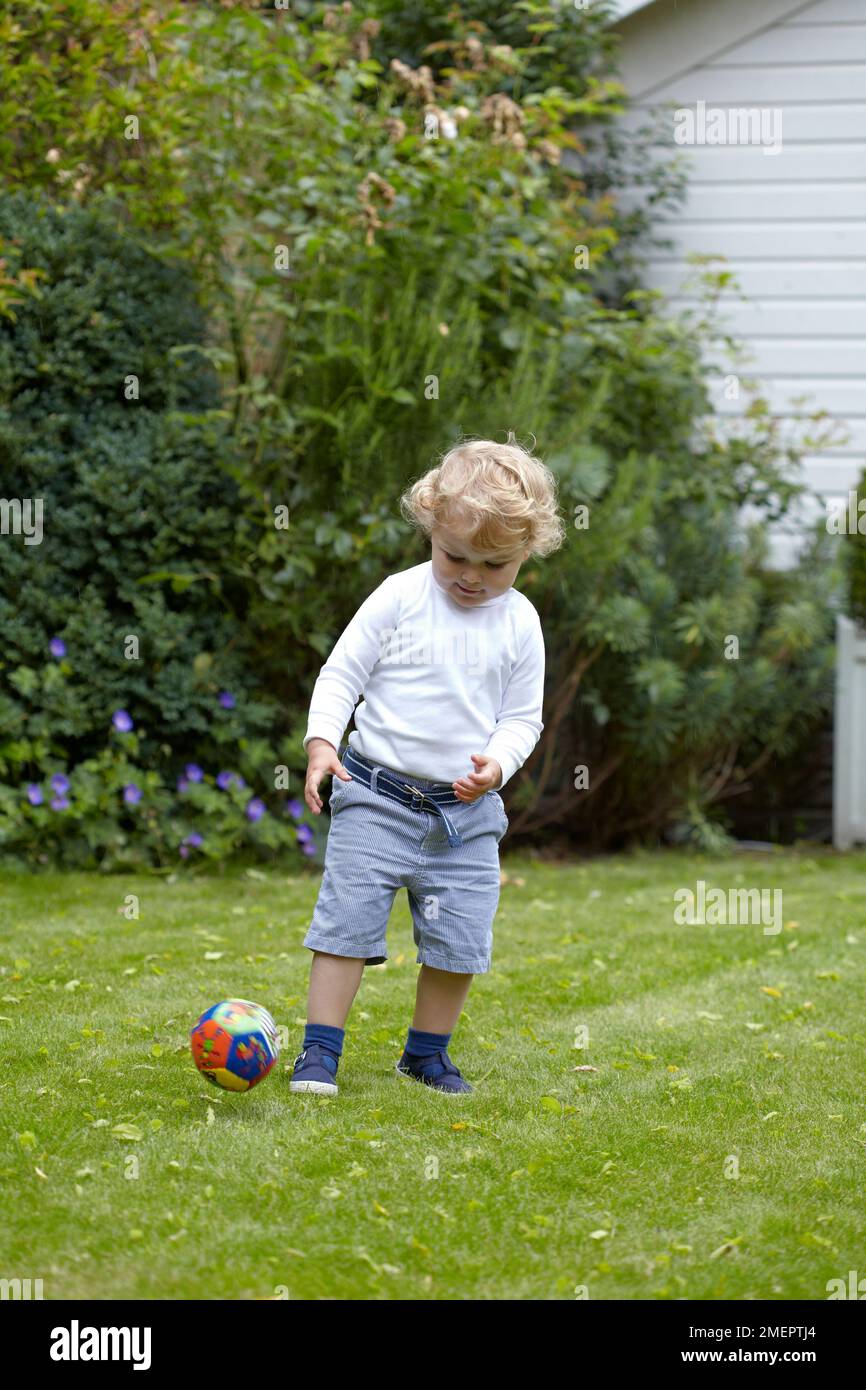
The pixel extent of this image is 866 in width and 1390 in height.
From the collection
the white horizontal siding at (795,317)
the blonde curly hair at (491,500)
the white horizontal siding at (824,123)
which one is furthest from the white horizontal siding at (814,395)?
the blonde curly hair at (491,500)

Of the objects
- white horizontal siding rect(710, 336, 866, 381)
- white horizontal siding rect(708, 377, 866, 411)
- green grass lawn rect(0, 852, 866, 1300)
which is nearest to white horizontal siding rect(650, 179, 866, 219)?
white horizontal siding rect(710, 336, 866, 381)

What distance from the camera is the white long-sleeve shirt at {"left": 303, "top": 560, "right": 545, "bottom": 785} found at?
3146 millimetres

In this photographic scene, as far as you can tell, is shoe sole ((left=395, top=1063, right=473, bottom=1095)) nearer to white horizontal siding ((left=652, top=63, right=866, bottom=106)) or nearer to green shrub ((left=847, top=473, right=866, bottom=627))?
green shrub ((left=847, top=473, right=866, bottom=627))

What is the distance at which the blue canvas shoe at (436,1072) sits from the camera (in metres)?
3.16

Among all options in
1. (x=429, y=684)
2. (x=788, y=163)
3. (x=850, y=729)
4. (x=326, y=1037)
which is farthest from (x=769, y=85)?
(x=326, y=1037)

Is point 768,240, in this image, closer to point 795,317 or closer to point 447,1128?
point 795,317

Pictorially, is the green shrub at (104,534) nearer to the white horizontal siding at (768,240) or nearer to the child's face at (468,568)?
the child's face at (468,568)

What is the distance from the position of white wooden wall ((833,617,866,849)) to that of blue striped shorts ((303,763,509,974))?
4.64m

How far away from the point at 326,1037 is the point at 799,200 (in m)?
6.54

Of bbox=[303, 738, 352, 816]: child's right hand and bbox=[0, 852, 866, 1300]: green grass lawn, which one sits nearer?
bbox=[0, 852, 866, 1300]: green grass lawn

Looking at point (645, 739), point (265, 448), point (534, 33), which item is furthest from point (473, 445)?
point (534, 33)

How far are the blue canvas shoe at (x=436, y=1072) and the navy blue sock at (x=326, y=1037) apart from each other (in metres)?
0.21

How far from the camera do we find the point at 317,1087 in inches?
119

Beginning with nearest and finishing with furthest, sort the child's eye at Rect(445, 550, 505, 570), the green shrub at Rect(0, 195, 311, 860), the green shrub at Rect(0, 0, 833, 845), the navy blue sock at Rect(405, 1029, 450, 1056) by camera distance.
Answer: the child's eye at Rect(445, 550, 505, 570), the navy blue sock at Rect(405, 1029, 450, 1056), the green shrub at Rect(0, 195, 311, 860), the green shrub at Rect(0, 0, 833, 845)
